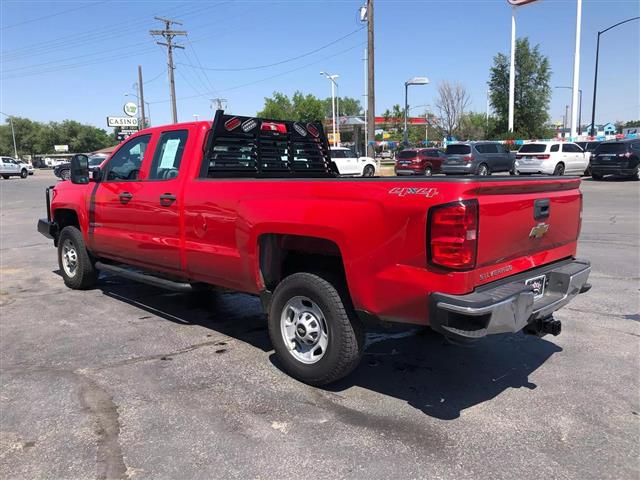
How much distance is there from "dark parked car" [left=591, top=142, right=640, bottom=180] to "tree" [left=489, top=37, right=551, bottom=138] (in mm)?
31355

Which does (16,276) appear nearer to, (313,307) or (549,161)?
(313,307)

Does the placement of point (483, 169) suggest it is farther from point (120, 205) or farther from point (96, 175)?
point (120, 205)

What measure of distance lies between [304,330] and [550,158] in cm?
2523

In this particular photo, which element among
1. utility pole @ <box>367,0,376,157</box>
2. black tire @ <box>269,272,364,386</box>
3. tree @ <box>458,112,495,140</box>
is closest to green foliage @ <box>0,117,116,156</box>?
tree @ <box>458,112,495,140</box>

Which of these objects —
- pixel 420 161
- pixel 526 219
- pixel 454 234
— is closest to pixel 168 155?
pixel 454 234

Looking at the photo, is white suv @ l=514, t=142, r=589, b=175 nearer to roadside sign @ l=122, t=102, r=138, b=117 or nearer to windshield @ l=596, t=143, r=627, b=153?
windshield @ l=596, t=143, r=627, b=153

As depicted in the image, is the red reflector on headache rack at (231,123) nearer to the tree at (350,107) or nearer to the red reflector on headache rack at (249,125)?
the red reflector on headache rack at (249,125)

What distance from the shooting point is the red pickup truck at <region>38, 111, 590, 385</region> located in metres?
→ 3.11

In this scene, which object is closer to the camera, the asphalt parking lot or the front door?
the asphalt parking lot

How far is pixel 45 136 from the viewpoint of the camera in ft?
343

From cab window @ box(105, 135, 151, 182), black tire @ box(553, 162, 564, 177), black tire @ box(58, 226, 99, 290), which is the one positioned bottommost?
black tire @ box(58, 226, 99, 290)

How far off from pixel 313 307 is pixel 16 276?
20.0 ft

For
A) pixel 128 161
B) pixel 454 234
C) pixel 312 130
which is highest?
pixel 312 130

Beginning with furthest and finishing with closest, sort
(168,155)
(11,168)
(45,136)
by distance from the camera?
(45,136), (11,168), (168,155)
